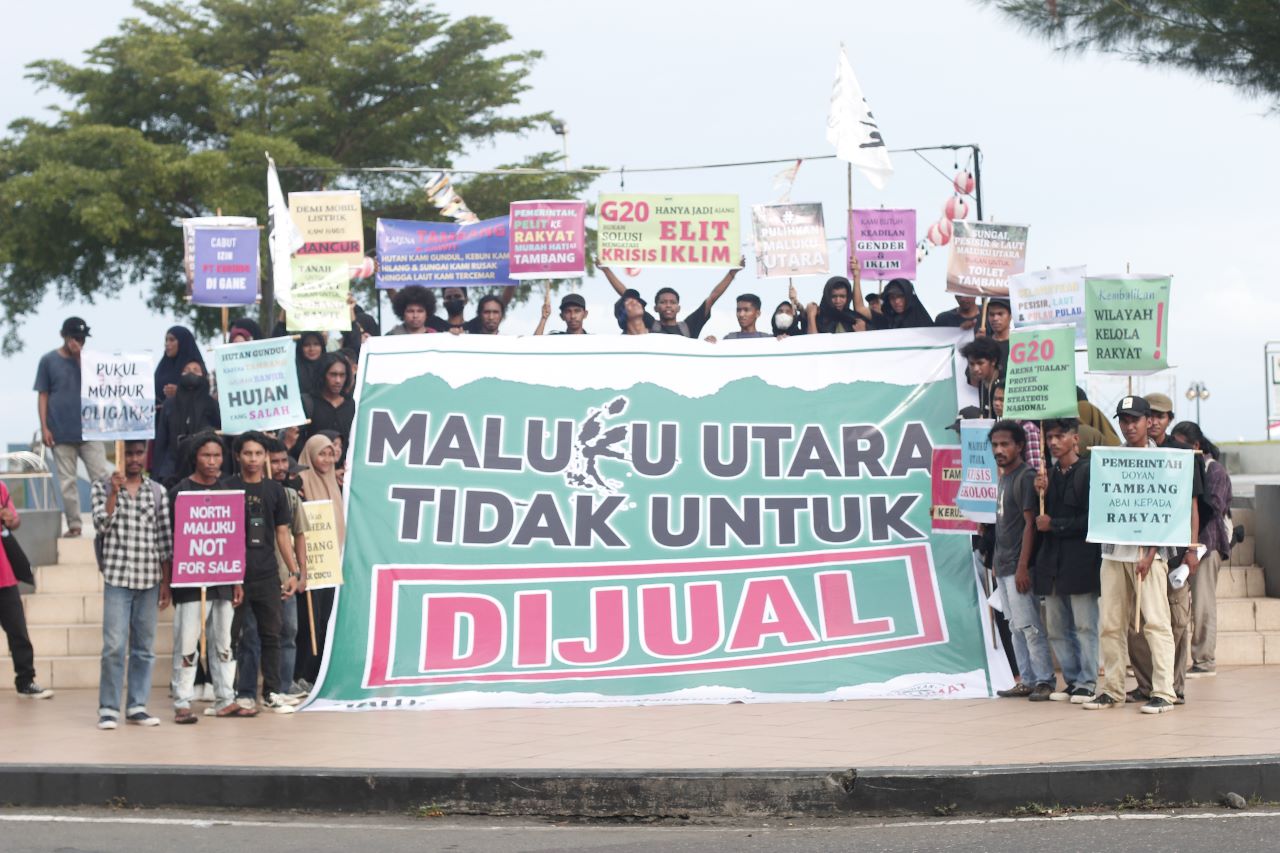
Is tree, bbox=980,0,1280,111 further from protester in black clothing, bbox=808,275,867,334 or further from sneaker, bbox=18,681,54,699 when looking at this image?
sneaker, bbox=18,681,54,699

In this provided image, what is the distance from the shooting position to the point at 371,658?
11.1 m

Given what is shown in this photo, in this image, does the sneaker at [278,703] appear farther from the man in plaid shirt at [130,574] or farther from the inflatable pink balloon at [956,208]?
the inflatable pink balloon at [956,208]

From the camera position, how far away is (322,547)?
11.2 meters

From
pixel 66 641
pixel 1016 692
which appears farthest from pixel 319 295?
pixel 1016 692

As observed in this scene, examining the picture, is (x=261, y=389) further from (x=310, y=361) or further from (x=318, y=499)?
(x=310, y=361)

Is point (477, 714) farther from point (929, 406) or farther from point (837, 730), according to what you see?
point (929, 406)

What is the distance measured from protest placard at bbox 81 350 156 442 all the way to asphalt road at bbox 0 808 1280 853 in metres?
3.96

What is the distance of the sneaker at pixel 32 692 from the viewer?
1176 centimetres

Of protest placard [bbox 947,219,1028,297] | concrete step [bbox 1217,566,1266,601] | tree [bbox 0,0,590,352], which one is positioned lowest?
concrete step [bbox 1217,566,1266,601]

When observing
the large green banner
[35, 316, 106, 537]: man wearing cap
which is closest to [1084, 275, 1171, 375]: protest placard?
the large green banner

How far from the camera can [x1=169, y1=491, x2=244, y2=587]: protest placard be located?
407 inches

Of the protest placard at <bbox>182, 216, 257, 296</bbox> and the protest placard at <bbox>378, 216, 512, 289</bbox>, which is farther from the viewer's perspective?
the protest placard at <bbox>378, 216, 512, 289</bbox>

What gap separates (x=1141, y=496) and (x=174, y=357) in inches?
309

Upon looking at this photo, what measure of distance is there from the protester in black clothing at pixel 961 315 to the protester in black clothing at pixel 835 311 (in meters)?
0.64
